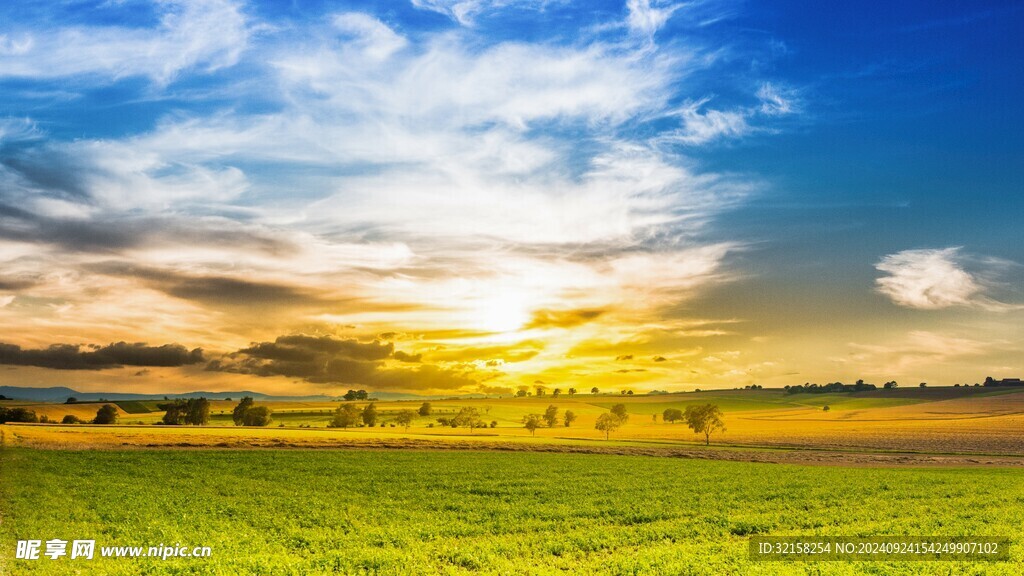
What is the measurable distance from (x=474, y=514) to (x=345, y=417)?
439 feet

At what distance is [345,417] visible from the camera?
158 meters

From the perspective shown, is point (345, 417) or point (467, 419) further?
point (345, 417)

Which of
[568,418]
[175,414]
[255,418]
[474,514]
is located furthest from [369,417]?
[474,514]

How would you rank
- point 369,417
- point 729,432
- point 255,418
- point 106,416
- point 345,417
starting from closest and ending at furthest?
point 729,432, point 106,416, point 255,418, point 345,417, point 369,417

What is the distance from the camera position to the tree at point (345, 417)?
15662 cm

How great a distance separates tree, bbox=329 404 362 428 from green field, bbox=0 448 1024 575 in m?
102

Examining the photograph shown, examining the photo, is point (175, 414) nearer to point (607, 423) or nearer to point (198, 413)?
point (198, 413)

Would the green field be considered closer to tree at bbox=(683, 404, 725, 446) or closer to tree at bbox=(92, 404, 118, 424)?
tree at bbox=(683, 404, 725, 446)

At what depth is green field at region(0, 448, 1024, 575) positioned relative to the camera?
21938 millimetres

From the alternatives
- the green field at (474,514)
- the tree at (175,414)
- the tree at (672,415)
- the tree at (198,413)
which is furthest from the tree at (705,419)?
the tree at (175,414)

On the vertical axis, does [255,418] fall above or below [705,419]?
below

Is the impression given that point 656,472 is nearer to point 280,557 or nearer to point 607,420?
point 280,557

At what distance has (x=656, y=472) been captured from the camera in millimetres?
53781

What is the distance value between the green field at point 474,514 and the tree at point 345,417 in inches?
4008
